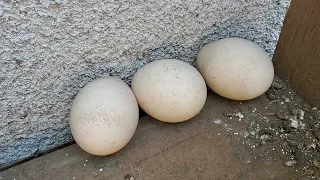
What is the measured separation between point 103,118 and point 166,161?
240mm

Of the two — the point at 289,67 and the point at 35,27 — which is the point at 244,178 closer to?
the point at 289,67

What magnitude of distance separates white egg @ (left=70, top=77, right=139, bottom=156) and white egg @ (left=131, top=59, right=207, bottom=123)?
64 millimetres

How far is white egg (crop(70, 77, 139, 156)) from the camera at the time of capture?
40.4 inches

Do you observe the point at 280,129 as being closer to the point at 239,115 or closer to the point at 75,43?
the point at 239,115

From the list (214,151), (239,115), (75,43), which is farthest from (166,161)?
(75,43)

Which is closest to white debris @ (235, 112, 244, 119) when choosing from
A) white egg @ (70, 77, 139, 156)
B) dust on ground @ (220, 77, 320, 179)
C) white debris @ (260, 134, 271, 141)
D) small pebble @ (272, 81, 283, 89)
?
dust on ground @ (220, 77, 320, 179)

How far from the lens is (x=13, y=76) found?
105 cm

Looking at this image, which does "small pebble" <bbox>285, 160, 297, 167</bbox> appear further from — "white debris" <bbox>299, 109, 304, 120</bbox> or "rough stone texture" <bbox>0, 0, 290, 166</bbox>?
"rough stone texture" <bbox>0, 0, 290, 166</bbox>

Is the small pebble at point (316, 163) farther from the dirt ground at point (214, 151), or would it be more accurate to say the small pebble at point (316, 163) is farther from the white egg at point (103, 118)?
the white egg at point (103, 118)

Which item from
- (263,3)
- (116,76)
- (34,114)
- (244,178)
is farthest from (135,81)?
(263,3)

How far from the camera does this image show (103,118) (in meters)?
1.03

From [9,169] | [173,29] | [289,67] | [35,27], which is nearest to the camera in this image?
[35,27]

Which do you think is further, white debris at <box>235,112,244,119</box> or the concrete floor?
white debris at <box>235,112,244,119</box>

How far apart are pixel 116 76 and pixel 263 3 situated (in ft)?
1.92
